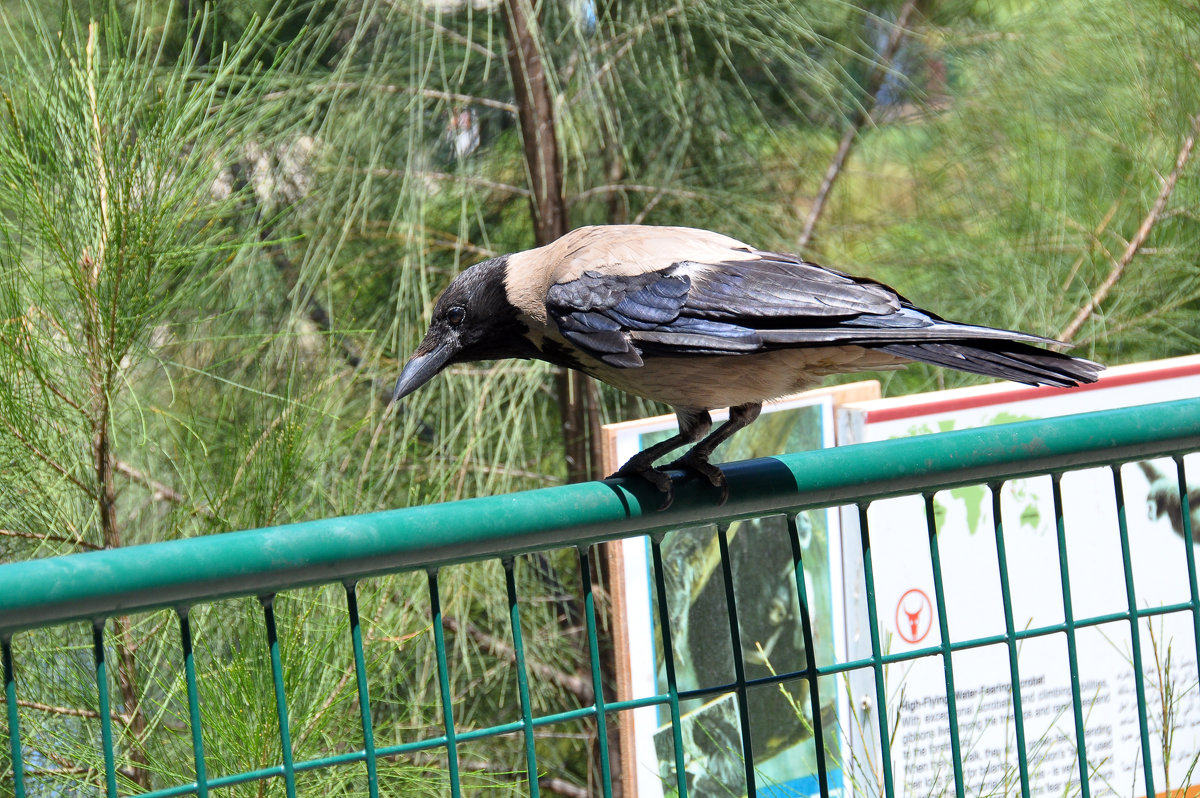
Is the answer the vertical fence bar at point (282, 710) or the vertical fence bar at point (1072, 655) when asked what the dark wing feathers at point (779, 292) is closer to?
the vertical fence bar at point (1072, 655)

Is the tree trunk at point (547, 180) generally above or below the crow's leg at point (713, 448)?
above

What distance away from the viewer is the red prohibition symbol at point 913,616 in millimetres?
1974

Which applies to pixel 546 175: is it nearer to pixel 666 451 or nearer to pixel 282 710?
pixel 666 451

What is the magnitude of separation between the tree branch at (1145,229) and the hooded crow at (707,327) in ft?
4.45

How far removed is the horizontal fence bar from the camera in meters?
0.96

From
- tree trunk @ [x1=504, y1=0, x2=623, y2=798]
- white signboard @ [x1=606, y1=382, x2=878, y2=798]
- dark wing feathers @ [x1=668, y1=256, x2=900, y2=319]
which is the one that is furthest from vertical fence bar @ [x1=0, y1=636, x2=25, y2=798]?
tree trunk @ [x1=504, y1=0, x2=623, y2=798]

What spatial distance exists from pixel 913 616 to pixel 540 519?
107 centimetres

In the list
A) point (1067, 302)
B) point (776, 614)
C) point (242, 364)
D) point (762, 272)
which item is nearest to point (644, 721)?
point (776, 614)

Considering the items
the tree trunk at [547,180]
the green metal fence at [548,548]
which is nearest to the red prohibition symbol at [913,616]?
the green metal fence at [548,548]

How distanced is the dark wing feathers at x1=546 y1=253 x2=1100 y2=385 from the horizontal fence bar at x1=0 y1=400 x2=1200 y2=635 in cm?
13

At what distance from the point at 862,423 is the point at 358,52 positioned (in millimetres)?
1493

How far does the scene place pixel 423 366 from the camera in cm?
185

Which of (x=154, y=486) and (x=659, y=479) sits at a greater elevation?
(x=154, y=486)

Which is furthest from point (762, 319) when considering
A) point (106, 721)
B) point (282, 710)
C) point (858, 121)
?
point (858, 121)
